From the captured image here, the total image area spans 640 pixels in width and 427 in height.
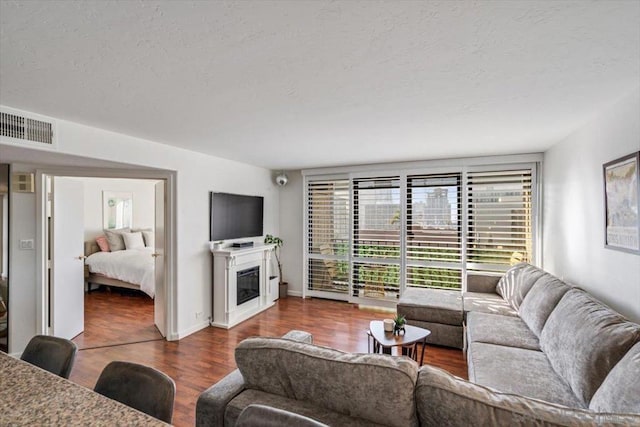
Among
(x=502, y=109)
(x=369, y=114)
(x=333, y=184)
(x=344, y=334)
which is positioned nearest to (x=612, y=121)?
(x=502, y=109)

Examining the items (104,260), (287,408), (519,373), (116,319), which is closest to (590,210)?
(519,373)

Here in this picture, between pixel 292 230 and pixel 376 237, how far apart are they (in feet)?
5.26

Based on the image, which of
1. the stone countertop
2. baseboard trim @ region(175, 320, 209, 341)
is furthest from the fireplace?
the stone countertop

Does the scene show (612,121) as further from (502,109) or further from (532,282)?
(532,282)

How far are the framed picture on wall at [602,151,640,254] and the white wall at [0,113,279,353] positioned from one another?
409 centimetres

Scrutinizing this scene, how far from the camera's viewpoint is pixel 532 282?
309 cm

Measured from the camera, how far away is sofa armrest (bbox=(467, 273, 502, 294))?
391cm

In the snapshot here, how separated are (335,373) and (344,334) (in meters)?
2.69

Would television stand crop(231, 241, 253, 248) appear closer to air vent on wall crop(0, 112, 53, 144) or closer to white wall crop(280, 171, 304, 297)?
white wall crop(280, 171, 304, 297)

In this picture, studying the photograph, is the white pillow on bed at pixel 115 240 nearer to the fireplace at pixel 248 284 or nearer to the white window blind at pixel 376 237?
the fireplace at pixel 248 284

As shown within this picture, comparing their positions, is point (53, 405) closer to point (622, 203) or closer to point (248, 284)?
point (622, 203)

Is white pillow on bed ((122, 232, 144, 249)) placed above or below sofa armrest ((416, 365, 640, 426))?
above

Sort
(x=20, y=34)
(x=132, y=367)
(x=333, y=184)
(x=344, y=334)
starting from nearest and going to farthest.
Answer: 1. (x=132, y=367)
2. (x=20, y=34)
3. (x=344, y=334)
4. (x=333, y=184)

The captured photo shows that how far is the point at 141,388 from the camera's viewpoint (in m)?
1.13
